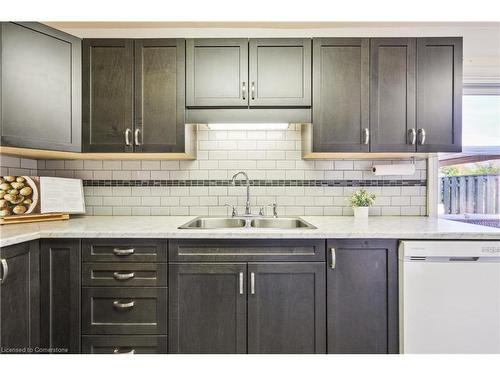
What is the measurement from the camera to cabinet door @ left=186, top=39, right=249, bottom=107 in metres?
1.97

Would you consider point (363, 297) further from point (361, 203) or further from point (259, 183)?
point (259, 183)

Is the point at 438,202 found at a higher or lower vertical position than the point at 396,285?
higher

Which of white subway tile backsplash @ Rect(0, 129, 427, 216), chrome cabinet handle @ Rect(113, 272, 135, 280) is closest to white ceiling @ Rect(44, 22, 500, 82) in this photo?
white subway tile backsplash @ Rect(0, 129, 427, 216)

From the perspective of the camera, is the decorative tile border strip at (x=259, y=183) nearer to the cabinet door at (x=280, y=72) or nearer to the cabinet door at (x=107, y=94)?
the cabinet door at (x=107, y=94)

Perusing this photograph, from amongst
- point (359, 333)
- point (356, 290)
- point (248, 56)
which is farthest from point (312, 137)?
point (359, 333)

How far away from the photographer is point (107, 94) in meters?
1.99

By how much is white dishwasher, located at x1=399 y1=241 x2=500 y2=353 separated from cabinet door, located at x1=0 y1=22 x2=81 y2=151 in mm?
2096

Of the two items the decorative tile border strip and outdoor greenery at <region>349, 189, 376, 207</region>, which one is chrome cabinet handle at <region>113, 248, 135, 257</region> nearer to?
the decorative tile border strip

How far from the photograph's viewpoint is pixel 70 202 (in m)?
2.17

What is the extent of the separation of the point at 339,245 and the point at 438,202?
1.21 meters

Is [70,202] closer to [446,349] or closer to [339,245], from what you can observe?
[339,245]

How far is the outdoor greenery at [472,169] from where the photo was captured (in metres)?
2.38

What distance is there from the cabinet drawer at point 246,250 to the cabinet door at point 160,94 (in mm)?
668

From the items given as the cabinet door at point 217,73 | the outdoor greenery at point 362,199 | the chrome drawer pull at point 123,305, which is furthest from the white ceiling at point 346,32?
the chrome drawer pull at point 123,305
